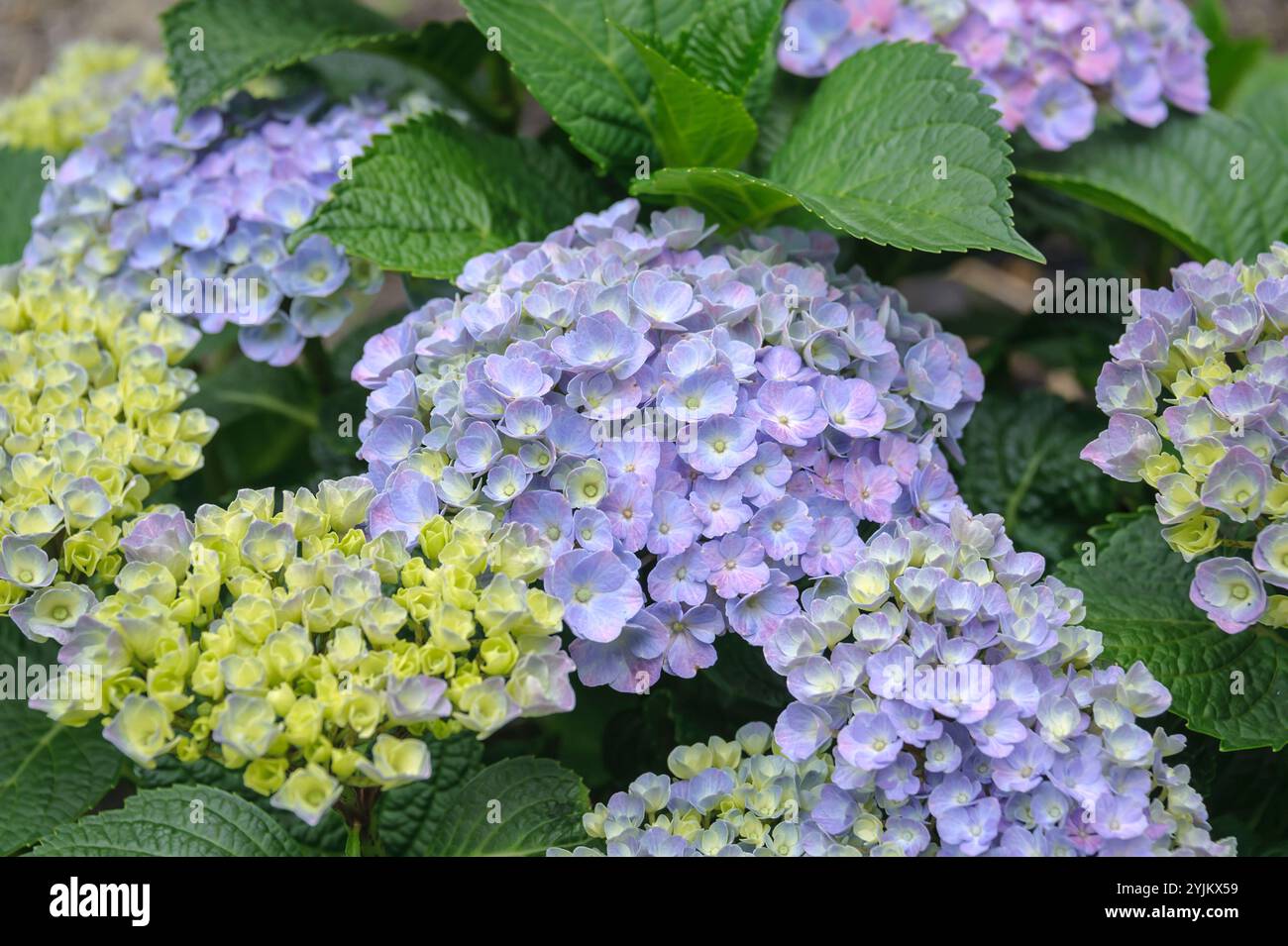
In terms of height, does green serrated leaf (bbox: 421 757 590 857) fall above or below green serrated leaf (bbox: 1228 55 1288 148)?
below

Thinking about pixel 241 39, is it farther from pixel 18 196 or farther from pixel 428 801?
pixel 428 801

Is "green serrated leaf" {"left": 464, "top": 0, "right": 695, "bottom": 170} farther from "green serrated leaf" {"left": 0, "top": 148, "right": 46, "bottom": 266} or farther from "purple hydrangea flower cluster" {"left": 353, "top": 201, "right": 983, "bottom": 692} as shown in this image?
"green serrated leaf" {"left": 0, "top": 148, "right": 46, "bottom": 266}

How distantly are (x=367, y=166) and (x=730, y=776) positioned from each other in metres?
1.07

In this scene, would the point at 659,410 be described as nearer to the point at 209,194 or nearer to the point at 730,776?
the point at 730,776

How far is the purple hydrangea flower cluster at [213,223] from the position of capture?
2.01 meters

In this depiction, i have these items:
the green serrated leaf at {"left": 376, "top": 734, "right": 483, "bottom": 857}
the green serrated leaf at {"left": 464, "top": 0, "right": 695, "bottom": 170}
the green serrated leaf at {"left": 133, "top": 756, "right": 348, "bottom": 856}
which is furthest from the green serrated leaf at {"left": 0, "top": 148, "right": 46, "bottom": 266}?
the green serrated leaf at {"left": 376, "top": 734, "right": 483, "bottom": 857}

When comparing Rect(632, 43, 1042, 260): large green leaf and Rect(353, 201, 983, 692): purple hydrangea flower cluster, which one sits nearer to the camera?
Rect(353, 201, 983, 692): purple hydrangea flower cluster

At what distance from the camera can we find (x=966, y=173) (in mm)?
1770

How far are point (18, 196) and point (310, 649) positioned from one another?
1473mm

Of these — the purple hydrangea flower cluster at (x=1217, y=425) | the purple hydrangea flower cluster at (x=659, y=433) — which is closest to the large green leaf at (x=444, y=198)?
the purple hydrangea flower cluster at (x=659, y=433)

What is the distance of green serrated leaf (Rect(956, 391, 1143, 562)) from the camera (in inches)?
84.1

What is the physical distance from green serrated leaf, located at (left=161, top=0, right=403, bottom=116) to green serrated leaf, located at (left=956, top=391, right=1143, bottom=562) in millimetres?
1235

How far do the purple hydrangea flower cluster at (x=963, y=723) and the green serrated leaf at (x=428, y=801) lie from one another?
364 millimetres
